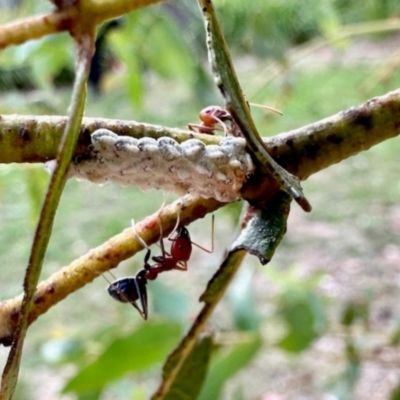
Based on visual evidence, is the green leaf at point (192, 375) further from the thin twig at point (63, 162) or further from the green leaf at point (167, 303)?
the green leaf at point (167, 303)

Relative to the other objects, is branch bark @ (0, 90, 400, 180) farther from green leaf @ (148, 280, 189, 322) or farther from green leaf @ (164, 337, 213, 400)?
green leaf @ (148, 280, 189, 322)

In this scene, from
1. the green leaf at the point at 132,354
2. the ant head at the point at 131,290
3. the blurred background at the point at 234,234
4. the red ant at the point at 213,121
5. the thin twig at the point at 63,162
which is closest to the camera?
the thin twig at the point at 63,162

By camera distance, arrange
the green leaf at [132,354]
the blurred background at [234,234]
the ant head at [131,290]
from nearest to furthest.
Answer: the ant head at [131,290] → the green leaf at [132,354] → the blurred background at [234,234]

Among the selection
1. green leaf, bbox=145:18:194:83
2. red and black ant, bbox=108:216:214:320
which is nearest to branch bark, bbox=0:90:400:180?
red and black ant, bbox=108:216:214:320

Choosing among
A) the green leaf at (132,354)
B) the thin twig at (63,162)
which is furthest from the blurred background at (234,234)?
the thin twig at (63,162)

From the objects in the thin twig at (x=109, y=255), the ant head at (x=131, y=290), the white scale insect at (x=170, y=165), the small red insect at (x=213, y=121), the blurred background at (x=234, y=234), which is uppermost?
the white scale insect at (x=170, y=165)

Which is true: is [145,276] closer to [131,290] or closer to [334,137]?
[131,290]

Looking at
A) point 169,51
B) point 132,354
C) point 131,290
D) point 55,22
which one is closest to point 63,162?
point 55,22

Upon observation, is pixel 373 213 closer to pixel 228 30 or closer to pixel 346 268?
pixel 346 268

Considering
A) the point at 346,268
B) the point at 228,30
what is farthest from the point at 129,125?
the point at 346,268
